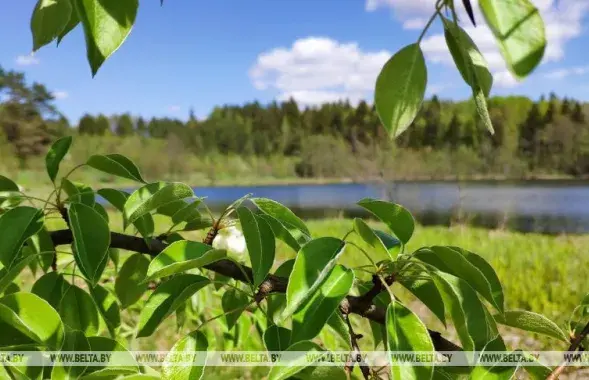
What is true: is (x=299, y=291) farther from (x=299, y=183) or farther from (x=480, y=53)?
(x=299, y=183)

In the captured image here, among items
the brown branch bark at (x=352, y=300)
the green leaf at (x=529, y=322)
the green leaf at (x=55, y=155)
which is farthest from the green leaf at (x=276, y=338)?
the green leaf at (x=55, y=155)

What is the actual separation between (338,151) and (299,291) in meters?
20.8

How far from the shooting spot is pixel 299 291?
9.2 inches

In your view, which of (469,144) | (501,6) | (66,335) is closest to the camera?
(501,6)

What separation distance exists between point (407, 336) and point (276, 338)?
80mm

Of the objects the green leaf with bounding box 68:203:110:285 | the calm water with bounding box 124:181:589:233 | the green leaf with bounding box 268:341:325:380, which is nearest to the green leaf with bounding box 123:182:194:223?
the green leaf with bounding box 68:203:110:285

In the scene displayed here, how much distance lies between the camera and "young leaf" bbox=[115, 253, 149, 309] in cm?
46

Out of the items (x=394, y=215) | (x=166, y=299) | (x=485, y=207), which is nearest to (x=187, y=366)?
(x=166, y=299)

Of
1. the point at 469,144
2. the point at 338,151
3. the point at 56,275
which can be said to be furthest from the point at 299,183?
the point at 56,275

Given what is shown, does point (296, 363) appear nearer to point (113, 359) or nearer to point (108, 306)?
point (113, 359)

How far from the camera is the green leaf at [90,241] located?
1.01 feet

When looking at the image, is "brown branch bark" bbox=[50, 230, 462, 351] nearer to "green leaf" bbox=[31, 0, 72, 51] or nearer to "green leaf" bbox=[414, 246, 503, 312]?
"green leaf" bbox=[414, 246, 503, 312]

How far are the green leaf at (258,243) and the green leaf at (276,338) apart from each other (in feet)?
0.11

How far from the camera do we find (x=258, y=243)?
0.30m
